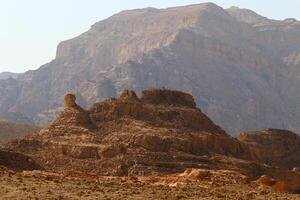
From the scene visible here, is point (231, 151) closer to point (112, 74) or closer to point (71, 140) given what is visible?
point (71, 140)

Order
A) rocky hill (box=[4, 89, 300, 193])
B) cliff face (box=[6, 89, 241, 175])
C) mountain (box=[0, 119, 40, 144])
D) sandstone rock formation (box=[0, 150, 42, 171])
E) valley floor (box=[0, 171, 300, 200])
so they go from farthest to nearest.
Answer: mountain (box=[0, 119, 40, 144]) → cliff face (box=[6, 89, 241, 175]) → rocky hill (box=[4, 89, 300, 193]) → sandstone rock formation (box=[0, 150, 42, 171]) → valley floor (box=[0, 171, 300, 200])

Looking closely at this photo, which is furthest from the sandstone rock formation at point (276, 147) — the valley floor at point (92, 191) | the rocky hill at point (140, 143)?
the valley floor at point (92, 191)

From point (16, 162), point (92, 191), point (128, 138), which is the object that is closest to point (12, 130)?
point (128, 138)

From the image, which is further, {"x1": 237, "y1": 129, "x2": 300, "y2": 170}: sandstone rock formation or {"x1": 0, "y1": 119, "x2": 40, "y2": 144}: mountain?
{"x1": 0, "y1": 119, "x2": 40, "y2": 144}: mountain

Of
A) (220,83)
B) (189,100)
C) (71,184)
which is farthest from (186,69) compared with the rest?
(71,184)

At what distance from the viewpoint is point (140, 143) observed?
161ft

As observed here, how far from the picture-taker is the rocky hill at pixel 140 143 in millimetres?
47625

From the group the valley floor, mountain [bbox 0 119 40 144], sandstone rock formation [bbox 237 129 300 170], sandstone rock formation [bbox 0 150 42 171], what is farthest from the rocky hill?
mountain [bbox 0 119 40 144]

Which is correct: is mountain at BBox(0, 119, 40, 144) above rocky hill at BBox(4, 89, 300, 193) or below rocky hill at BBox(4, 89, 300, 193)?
below

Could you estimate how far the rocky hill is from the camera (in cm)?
4762

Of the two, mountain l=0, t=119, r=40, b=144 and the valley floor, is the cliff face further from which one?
mountain l=0, t=119, r=40, b=144

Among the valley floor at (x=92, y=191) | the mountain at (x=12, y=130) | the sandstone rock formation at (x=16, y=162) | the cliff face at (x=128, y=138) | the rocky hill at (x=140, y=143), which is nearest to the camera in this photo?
the valley floor at (x=92, y=191)

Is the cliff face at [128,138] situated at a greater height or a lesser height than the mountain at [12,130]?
greater

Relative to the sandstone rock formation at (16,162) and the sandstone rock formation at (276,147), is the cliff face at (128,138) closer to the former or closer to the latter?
the sandstone rock formation at (16,162)
